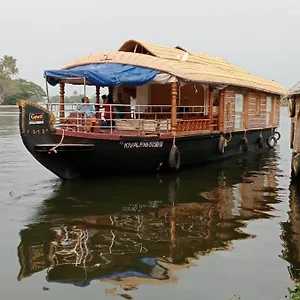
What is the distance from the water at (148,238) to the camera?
179 inches

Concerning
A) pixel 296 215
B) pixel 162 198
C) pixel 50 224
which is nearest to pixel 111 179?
pixel 162 198

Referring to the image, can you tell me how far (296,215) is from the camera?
7285mm

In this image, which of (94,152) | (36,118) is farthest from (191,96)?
(36,118)

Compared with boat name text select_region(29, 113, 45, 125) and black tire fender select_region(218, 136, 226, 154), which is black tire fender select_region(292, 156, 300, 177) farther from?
boat name text select_region(29, 113, 45, 125)

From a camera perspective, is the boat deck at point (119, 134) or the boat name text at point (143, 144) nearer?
the boat deck at point (119, 134)

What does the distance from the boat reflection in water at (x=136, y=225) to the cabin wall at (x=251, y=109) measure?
113 inches

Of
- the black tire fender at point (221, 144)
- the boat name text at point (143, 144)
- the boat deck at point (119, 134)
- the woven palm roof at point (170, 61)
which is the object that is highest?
the woven palm roof at point (170, 61)

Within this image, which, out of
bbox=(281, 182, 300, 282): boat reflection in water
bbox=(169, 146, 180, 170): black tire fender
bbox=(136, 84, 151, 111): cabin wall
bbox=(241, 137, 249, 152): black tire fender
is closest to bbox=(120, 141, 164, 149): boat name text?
bbox=(169, 146, 180, 170): black tire fender

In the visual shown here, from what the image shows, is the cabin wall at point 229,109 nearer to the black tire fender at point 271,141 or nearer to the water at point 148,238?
the water at point 148,238

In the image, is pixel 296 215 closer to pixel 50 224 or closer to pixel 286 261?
pixel 286 261

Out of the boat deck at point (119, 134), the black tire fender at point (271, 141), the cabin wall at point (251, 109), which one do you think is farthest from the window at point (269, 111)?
the boat deck at point (119, 134)

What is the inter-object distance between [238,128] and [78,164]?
613cm

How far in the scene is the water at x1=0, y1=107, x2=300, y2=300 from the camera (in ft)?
14.9

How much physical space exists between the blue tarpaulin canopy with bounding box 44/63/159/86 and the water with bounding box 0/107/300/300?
7.01 feet
